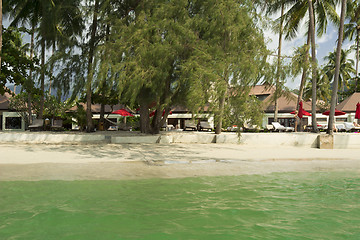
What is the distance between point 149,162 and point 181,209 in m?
4.80

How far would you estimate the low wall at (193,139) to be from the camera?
16.6 metres

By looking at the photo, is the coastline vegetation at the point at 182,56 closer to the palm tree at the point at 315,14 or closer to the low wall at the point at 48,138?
the low wall at the point at 48,138

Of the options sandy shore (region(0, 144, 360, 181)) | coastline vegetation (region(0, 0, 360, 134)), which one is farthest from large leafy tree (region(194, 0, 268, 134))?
sandy shore (region(0, 144, 360, 181))

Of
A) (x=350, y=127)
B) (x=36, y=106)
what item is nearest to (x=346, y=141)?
(x=350, y=127)

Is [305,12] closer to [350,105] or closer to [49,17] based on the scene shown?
[350,105]

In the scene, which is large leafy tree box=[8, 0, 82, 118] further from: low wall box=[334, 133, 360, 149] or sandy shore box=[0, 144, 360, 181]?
low wall box=[334, 133, 360, 149]

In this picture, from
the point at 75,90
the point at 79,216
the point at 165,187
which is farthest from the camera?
the point at 75,90

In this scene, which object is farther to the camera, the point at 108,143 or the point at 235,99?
the point at 108,143

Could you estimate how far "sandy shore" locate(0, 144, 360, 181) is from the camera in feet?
30.9

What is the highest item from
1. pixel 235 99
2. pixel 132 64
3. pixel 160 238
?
pixel 132 64

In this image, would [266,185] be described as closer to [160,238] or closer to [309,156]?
[160,238]

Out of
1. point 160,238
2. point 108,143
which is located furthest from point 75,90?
point 160,238

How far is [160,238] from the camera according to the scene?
5.20m

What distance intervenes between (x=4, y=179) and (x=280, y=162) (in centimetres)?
958
